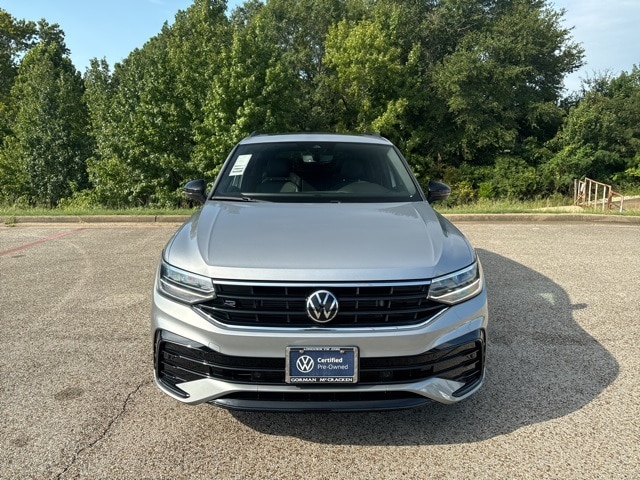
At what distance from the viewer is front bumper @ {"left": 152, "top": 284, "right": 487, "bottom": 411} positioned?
7.78 ft

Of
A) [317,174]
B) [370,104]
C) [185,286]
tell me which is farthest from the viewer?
[370,104]

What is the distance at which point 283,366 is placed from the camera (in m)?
2.38

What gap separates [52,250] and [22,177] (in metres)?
40.8

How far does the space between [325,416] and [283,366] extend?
71 cm

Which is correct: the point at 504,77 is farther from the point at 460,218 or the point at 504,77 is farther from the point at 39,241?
the point at 39,241

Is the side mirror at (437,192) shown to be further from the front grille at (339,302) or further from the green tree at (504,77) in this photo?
the green tree at (504,77)

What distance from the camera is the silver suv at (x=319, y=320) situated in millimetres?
2379

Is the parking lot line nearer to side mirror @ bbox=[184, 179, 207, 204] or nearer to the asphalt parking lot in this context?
the asphalt parking lot

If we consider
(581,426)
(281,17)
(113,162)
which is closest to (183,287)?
(581,426)

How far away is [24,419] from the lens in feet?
9.49

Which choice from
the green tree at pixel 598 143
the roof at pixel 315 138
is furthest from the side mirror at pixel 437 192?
the green tree at pixel 598 143

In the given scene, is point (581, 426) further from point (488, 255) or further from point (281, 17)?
point (281, 17)

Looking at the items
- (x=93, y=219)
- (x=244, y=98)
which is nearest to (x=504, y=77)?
(x=244, y=98)

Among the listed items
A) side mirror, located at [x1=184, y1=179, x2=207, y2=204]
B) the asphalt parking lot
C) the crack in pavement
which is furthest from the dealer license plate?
side mirror, located at [x1=184, y1=179, x2=207, y2=204]
